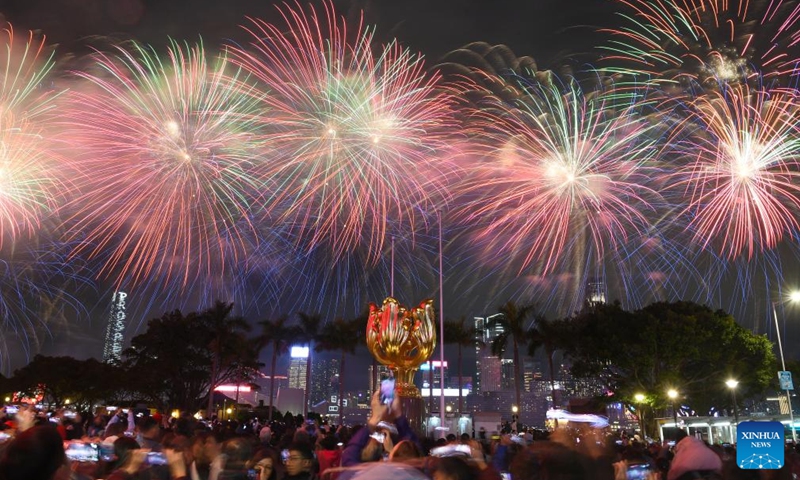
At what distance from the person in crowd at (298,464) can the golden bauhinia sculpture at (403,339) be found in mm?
15990

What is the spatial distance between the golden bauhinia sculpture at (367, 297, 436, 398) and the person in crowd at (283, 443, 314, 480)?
52.5 feet

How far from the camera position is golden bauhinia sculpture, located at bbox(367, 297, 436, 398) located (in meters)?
22.0

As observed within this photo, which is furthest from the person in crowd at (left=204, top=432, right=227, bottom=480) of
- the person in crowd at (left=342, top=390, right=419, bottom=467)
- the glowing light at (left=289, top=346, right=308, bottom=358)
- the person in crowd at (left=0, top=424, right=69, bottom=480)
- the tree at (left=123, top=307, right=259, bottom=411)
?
the glowing light at (left=289, top=346, right=308, bottom=358)

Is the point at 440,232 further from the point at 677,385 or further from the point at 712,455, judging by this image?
the point at 712,455

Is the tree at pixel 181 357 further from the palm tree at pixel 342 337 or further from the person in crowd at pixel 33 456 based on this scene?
the person in crowd at pixel 33 456

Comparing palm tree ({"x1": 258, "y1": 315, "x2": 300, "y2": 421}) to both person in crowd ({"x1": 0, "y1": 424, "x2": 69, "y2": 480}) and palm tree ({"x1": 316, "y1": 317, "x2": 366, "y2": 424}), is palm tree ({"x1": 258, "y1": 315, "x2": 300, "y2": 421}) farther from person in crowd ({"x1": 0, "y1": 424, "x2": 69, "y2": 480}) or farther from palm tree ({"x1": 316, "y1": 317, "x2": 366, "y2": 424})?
person in crowd ({"x1": 0, "y1": 424, "x2": 69, "y2": 480})

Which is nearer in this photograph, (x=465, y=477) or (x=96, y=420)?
(x=465, y=477)

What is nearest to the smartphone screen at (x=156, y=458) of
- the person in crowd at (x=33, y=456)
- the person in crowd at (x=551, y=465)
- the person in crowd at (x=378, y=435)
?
the person in crowd at (x=378, y=435)

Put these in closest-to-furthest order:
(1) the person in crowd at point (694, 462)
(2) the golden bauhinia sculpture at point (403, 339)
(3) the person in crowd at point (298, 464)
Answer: (3) the person in crowd at point (298, 464)
(1) the person in crowd at point (694, 462)
(2) the golden bauhinia sculpture at point (403, 339)

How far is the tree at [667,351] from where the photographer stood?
1560 inches

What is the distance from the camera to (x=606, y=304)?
4475cm

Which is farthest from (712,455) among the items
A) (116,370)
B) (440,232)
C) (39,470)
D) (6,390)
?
(6,390)

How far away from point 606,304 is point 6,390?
62896mm

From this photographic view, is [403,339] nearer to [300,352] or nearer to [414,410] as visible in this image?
[414,410]
